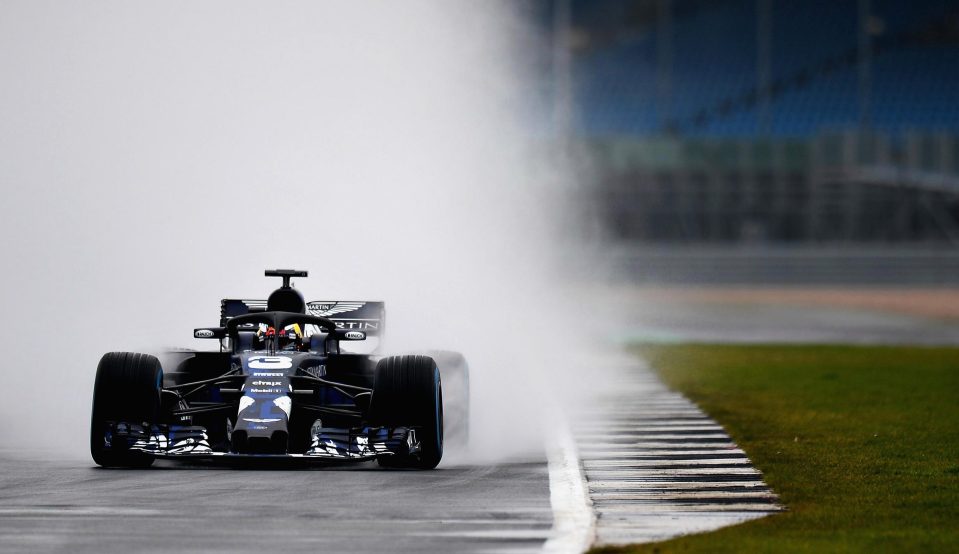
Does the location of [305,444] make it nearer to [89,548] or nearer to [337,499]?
[337,499]

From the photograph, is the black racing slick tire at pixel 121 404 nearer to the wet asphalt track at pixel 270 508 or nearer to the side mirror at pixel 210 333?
the wet asphalt track at pixel 270 508

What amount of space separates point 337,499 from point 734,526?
2274mm

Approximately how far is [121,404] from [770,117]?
50134mm

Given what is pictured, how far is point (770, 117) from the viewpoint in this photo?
59000 millimetres

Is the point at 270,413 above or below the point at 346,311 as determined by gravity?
below

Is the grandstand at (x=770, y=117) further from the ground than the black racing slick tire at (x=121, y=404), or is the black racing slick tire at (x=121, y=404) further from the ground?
the grandstand at (x=770, y=117)

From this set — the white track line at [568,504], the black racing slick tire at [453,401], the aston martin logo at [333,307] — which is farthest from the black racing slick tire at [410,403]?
the aston martin logo at [333,307]

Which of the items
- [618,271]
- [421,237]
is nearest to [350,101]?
[421,237]

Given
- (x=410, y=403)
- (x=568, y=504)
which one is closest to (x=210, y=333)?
(x=410, y=403)

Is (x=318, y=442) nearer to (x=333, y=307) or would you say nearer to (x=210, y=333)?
(x=210, y=333)

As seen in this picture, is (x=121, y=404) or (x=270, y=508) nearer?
(x=270, y=508)

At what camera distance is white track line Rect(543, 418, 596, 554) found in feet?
26.1

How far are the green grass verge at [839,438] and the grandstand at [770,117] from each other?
90.4 ft

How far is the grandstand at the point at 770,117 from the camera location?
53469 millimetres
